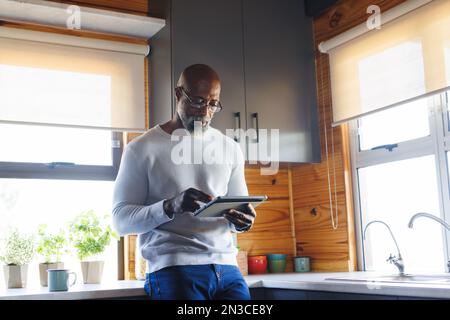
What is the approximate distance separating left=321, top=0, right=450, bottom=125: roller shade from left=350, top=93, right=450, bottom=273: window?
0.11m

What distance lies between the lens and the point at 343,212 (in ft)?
9.89

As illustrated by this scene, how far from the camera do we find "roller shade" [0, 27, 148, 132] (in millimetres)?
2666

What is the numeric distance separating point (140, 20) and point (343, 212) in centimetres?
135

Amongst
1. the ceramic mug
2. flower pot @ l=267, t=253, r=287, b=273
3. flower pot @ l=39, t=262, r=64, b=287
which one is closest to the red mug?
flower pot @ l=267, t=253, r=287, b=273

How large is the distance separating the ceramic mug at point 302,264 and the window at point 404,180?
1.03 feet

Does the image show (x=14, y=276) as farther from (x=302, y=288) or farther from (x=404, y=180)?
(x=404, y=180)

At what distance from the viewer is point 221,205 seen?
A: 1.89 meters

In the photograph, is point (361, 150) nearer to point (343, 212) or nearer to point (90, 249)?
point (343, 212)

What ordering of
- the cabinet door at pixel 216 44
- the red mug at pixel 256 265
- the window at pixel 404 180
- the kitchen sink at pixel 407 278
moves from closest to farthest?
1. the kitchen sink at pixel 407 278
2. the window at pixel 404 180
3. the cabinet door at pixel 216 44
4. the red mug at pixel 256 265

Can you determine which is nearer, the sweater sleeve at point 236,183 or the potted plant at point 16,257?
the sweater sleeve at point 236,183

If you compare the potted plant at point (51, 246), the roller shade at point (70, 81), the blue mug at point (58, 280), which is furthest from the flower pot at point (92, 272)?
the roller shade at point (70, 81)

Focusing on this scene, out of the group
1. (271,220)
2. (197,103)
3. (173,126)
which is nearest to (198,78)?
(197,103)

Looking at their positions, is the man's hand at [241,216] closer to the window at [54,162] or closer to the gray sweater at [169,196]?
the gray sweater at [169,196]

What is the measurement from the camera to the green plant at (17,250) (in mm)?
2553
